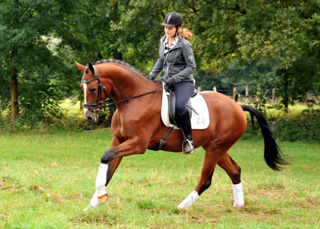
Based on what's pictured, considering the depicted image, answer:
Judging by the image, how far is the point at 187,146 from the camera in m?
7.13

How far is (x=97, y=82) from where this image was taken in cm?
655

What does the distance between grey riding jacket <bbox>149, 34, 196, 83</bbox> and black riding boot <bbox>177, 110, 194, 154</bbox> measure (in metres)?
0.60

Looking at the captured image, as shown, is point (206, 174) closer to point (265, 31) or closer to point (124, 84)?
point (124, 84)

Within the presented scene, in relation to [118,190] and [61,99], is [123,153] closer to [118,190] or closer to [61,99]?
[118,190]

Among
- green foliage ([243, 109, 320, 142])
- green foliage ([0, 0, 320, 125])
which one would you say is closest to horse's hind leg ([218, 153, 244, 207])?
green foliage ([0, 0, 320, 125])

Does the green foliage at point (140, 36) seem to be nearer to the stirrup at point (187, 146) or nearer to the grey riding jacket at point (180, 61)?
the grey riding jacket at point (180, 61)

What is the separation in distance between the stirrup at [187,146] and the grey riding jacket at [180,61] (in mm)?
1015

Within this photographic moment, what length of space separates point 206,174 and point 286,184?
2.70 metres

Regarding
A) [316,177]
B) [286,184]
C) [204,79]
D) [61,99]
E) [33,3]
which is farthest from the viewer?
[204,79]

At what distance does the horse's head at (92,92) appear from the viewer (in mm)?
6504

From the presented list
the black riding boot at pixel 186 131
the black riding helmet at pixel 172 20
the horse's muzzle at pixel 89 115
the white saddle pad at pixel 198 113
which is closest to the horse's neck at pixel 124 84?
the white saddle pad at pixel 198 113

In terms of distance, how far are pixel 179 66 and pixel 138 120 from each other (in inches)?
45.9

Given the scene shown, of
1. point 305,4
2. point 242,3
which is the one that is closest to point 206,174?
point 305,4

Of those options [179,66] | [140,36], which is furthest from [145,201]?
[140,36]
